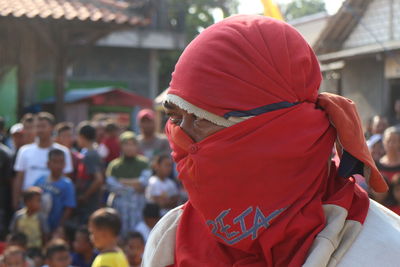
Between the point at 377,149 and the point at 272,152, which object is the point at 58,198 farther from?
the point at 272,152

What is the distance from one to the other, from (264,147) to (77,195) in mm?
5900

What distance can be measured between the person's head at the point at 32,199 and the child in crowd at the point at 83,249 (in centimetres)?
47

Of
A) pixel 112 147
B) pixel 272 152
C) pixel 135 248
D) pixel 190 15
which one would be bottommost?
pixel 190 15

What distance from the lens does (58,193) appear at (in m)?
6.72

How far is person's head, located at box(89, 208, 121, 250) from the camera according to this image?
5.43 m

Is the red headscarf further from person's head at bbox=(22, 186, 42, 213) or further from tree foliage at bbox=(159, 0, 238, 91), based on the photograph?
tree foliage at bbox=(159, 0, 238, 91)

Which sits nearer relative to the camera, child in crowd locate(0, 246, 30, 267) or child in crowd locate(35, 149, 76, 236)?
child in crowd locate(0, 246, 30, 267)

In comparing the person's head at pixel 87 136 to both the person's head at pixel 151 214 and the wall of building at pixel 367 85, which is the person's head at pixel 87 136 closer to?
the person's head at pixel 151 214

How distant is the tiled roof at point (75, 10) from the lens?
9172mm

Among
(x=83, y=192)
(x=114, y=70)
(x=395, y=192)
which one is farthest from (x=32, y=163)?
(x=114, y=70)

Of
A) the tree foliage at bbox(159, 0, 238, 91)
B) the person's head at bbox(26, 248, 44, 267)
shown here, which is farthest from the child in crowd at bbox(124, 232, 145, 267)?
the tree foliage at bbox(159, 0, 238, 91)

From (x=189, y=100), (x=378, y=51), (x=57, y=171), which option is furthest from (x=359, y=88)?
(x=189, y=100)

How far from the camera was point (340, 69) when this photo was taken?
43.3ft

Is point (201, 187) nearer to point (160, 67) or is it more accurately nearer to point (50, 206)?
point (50, 206)
